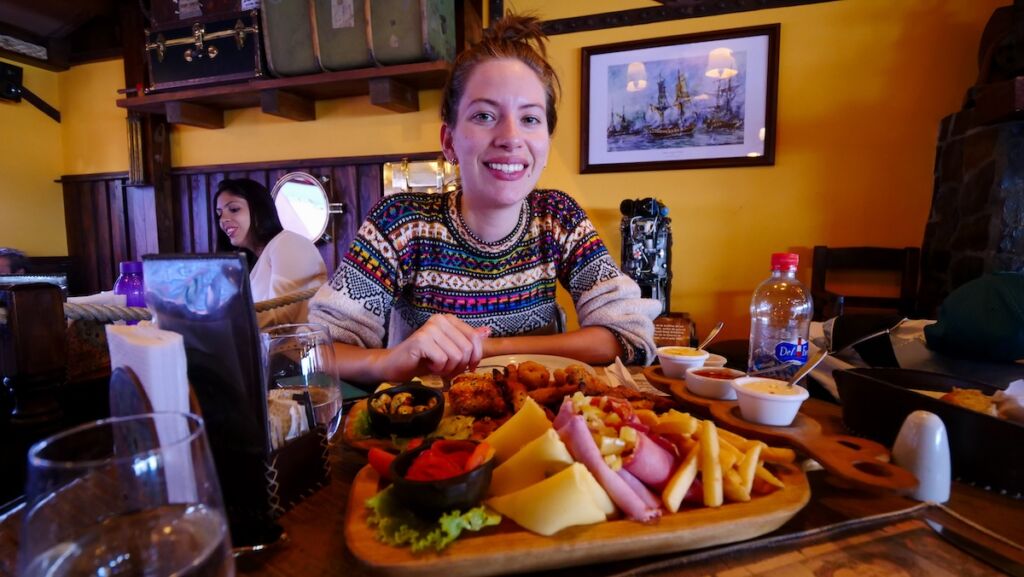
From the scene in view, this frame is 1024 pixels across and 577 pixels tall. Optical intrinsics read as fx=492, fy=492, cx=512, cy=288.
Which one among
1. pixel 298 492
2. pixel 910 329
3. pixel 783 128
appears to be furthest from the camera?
pixel 783 128

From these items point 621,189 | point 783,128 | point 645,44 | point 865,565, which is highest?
point 645,44

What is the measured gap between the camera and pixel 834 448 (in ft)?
2.35

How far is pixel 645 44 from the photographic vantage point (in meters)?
3.26

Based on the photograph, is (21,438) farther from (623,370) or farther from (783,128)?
(783,128)

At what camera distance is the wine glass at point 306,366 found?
2.64 feet

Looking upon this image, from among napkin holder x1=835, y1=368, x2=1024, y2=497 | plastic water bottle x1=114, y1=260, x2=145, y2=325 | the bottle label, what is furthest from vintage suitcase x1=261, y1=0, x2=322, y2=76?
napkin holder x1=835, y1=368, x2=1024, y2=497

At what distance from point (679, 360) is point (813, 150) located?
2737 millimetres

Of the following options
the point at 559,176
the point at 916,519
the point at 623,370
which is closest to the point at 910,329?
the point at 623,370

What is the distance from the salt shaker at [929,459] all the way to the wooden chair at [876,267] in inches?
97.5

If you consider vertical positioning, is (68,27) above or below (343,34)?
above

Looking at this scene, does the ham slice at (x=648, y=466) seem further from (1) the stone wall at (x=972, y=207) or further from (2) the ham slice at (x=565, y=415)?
(1) the stone wall at (x=972, y=207)

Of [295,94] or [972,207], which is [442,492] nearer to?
[972,207]

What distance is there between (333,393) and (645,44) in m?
3.23

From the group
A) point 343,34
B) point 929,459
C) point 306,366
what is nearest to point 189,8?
point 343,34
